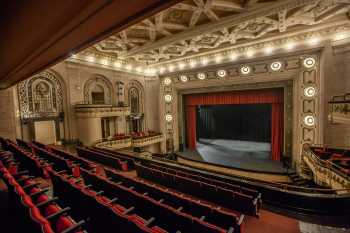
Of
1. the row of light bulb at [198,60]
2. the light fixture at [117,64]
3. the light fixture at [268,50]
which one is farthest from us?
the light fixture at [117,64]

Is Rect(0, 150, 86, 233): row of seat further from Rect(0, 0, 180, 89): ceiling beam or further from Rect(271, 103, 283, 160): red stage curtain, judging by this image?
Rect(271, 103, 283, 160): red stage curtain

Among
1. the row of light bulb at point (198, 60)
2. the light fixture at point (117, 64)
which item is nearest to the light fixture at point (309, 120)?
the row of light bulb at point (198, 60)

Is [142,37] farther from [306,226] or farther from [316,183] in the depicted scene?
[316,183]

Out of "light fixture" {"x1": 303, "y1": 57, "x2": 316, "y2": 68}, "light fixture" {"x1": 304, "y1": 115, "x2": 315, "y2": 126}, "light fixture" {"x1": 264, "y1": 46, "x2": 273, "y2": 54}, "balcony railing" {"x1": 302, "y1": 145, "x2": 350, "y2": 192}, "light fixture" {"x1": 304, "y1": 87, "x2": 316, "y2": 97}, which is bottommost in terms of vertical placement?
"balcony railing" {"x1": 302, "y1": 145, "x2": 350, "y2": 192}

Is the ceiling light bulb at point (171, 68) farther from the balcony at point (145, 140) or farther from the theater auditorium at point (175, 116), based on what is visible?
the balcony at point (145, 140)

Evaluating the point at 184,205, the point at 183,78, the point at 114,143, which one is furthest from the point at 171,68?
the point at 184,205

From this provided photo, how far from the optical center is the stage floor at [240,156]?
8.19 metres

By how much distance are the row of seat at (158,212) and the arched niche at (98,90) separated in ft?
26.0

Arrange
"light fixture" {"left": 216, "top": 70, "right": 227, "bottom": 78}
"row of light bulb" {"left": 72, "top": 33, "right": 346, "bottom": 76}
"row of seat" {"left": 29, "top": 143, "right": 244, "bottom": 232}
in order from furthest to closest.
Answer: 1. "light fixture" {"left": 216, "top": 70, "right": 227, "bottom": 78}
2. "row of light bulb" {"left": 72, "top": 33, "right": 346, "bottom": 76}
3. "row of seat" {"left": 29, "top": 143, "right": 244, "bottom": 232}

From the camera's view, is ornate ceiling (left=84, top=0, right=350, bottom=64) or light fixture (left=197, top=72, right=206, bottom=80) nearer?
ornate ceiling (left=84, top=0, right=350, bottom=64)

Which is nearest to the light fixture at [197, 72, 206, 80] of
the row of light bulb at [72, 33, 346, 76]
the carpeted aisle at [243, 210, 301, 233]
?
the row of light bulb at [72, 33, 346, 76]

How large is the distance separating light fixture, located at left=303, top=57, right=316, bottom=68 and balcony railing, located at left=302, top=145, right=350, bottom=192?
366cm

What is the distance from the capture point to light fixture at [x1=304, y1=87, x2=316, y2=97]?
7547mm

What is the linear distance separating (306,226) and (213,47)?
8.05 metres
